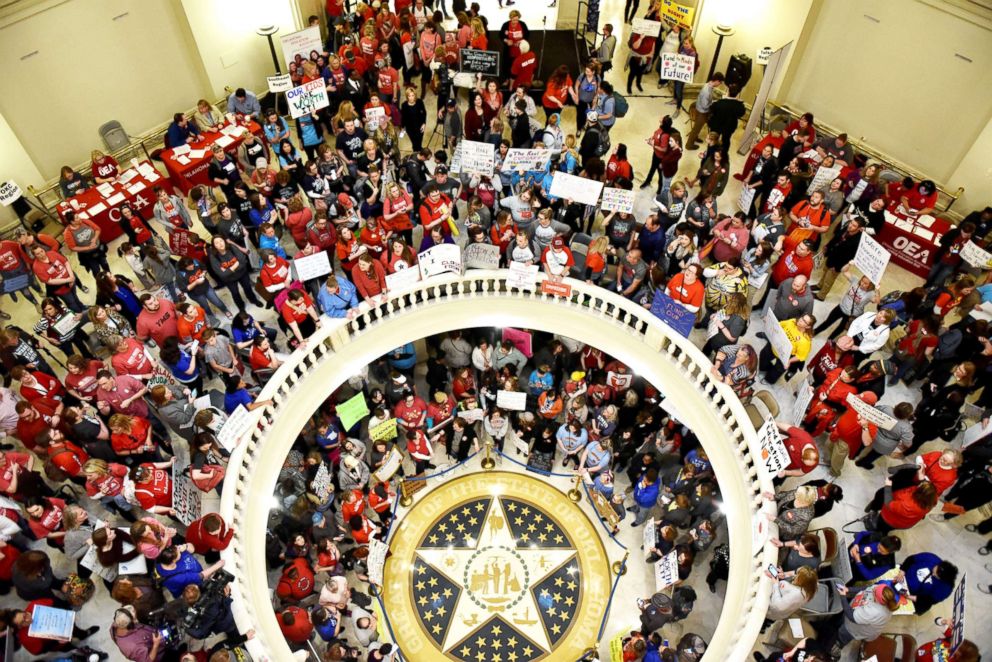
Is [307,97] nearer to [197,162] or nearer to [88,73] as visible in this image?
[197,162]

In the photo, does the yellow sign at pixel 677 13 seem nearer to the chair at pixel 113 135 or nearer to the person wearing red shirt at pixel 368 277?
the person wearing red shirt at pixel 368 277

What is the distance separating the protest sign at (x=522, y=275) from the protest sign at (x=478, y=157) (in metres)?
2.24

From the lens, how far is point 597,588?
10.4 meters

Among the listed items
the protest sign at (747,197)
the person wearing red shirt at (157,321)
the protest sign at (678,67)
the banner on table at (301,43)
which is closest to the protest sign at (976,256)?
the protest sign at (747,197)

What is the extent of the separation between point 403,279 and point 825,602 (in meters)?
7.18

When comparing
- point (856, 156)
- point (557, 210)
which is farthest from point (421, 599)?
point (856, 156)

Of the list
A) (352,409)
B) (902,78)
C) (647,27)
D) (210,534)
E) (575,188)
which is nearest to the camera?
(210,534)

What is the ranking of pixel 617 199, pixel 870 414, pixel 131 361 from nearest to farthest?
pixel 870 414
pixel 131 361
pixel 617 199

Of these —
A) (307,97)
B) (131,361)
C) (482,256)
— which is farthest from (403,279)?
(307,97)

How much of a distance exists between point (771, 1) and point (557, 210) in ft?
23.9

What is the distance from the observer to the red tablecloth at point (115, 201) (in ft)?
41.2

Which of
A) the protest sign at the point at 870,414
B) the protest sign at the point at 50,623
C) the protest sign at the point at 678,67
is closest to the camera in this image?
the protest sign at the point at 50,623

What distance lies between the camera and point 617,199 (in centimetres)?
1116

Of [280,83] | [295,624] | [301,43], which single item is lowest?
[295,624]
